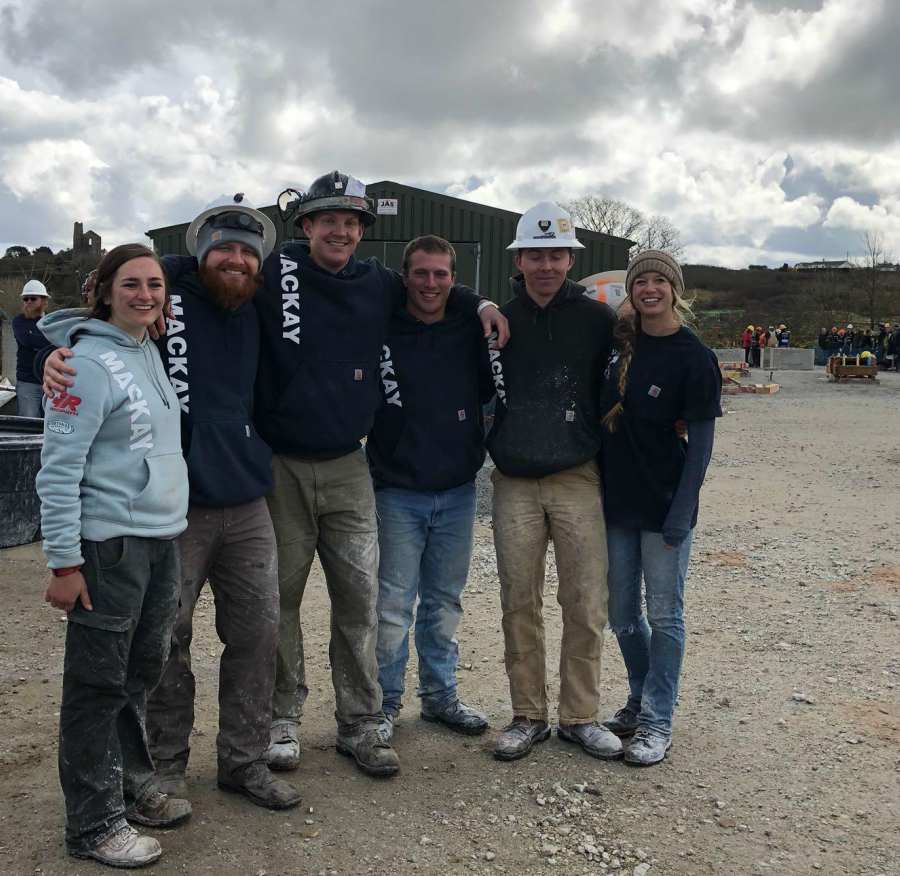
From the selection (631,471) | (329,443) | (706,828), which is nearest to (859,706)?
(706,828)

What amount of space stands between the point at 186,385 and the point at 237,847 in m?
1.61

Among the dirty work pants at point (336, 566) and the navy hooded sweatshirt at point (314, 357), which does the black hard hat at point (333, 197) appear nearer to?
the navy hooded sweatshirt at point (314, 357)

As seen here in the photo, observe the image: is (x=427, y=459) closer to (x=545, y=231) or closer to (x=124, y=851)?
(x=545, y=231)

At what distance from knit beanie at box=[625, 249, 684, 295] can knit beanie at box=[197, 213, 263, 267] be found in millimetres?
1543

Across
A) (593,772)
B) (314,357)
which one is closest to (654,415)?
(314,357)

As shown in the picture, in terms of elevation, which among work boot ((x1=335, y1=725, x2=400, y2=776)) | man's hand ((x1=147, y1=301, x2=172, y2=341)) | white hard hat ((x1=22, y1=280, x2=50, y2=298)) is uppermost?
white hard hat ((x1=22, y1=280, x2=50, y2=298))

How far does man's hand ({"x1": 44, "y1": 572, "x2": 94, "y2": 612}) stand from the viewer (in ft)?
8.93

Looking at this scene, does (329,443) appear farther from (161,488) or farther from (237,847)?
(237,847)

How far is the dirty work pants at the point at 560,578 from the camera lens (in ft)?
12.7

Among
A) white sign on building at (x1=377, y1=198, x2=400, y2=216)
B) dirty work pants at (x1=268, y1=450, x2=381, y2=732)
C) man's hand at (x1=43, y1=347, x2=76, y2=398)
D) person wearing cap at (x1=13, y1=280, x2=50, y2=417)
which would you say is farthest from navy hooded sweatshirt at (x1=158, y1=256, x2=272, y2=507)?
white sign on building at (x1=377, y1=198, x2=400, y2=216)

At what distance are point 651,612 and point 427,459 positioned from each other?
1175mm

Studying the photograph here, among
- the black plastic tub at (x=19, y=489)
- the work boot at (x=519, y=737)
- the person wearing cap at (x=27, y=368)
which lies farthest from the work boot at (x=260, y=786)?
the person wearing cap at (x=27, y=368)

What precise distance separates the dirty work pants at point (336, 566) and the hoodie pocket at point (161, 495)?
2.09 feet

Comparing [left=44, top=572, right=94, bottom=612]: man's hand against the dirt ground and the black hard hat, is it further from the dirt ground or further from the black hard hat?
the black hard hat
